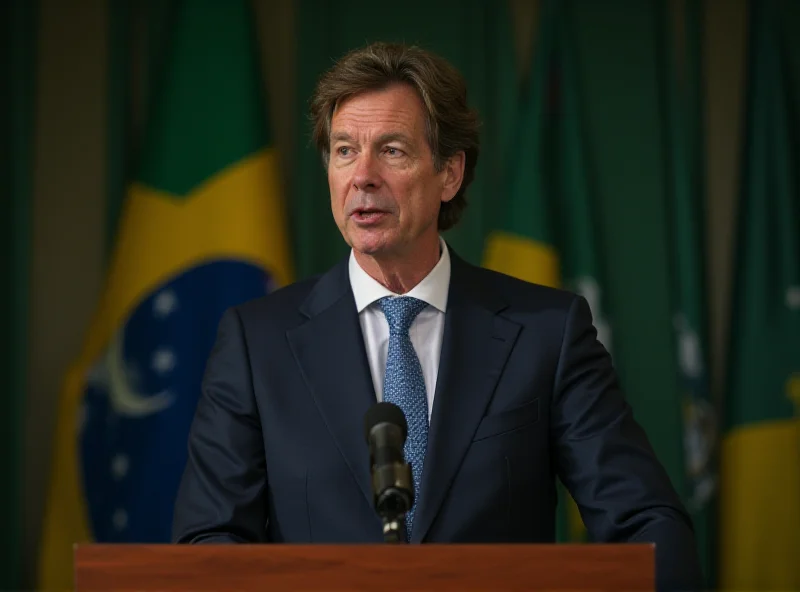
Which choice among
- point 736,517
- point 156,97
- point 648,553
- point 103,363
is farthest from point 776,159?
point 648,553

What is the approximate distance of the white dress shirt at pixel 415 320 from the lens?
2.38 metres

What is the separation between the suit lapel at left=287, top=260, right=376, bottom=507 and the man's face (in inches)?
5.9

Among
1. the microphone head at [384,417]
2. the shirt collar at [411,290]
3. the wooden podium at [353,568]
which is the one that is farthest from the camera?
the shirt collar at [411,290]

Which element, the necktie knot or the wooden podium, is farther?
the necktie knot

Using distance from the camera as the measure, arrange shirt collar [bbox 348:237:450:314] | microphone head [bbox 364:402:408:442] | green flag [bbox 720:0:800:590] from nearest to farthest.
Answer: microphone head [bbox 364:402:408:442] < shirt collar [bbox 348:237:450:314] < green flag [bbox 720:0:800:590]

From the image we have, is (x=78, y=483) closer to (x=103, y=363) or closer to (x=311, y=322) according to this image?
(x=103, y=363)

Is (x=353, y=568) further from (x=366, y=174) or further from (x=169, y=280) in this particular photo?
(x=169, y=280)

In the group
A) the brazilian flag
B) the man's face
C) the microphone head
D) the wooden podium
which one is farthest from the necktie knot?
A: the brazilian flag

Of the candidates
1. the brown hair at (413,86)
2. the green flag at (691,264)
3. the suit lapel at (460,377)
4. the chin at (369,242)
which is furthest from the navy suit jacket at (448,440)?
the green flag at (691,264)

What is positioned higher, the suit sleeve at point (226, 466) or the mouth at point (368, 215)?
the mouth at point (368, 215)

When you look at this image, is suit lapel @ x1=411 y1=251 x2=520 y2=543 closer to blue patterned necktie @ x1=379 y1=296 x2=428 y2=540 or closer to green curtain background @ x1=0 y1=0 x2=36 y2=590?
blue patterned necktie @ x1=379 y1=296 x2=428 y2=540

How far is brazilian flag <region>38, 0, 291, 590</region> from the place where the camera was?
401 cm

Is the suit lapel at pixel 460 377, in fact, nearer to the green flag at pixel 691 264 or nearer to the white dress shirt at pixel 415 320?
the white dress shirt at pixel 415 320

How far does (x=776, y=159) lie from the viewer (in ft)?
14.3
